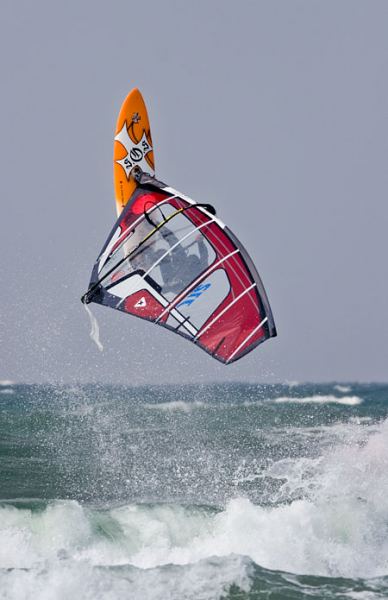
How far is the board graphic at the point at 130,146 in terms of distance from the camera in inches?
308

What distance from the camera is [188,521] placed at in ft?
27.9

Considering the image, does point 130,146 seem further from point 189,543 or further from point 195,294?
point 189,543

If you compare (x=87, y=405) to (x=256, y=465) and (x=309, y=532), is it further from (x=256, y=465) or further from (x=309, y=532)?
(x=309, y=532)

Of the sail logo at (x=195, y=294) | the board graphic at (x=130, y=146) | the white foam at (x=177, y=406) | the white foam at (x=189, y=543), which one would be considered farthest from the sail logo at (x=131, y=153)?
the white foam at (x=177, y=406)

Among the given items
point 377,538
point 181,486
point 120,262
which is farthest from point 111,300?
point 181,486

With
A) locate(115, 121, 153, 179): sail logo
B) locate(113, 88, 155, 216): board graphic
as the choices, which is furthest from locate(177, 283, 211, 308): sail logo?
locate(115, 121, 153, 179): sail logo

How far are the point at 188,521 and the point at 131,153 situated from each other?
3.49 metres

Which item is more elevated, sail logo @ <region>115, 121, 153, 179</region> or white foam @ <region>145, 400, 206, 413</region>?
sail logo @ <region>115, 121, 153, 179</region>

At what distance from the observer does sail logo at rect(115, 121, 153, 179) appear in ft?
26.0

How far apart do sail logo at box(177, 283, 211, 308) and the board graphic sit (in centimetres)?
115

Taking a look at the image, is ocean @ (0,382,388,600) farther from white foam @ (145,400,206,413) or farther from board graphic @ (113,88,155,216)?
white foam @ (145,400,206,413)

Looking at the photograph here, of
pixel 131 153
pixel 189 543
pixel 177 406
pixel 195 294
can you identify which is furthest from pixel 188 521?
pixel 177 406

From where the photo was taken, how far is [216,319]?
22.9ft

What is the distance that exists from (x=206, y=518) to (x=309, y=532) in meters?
1.10
